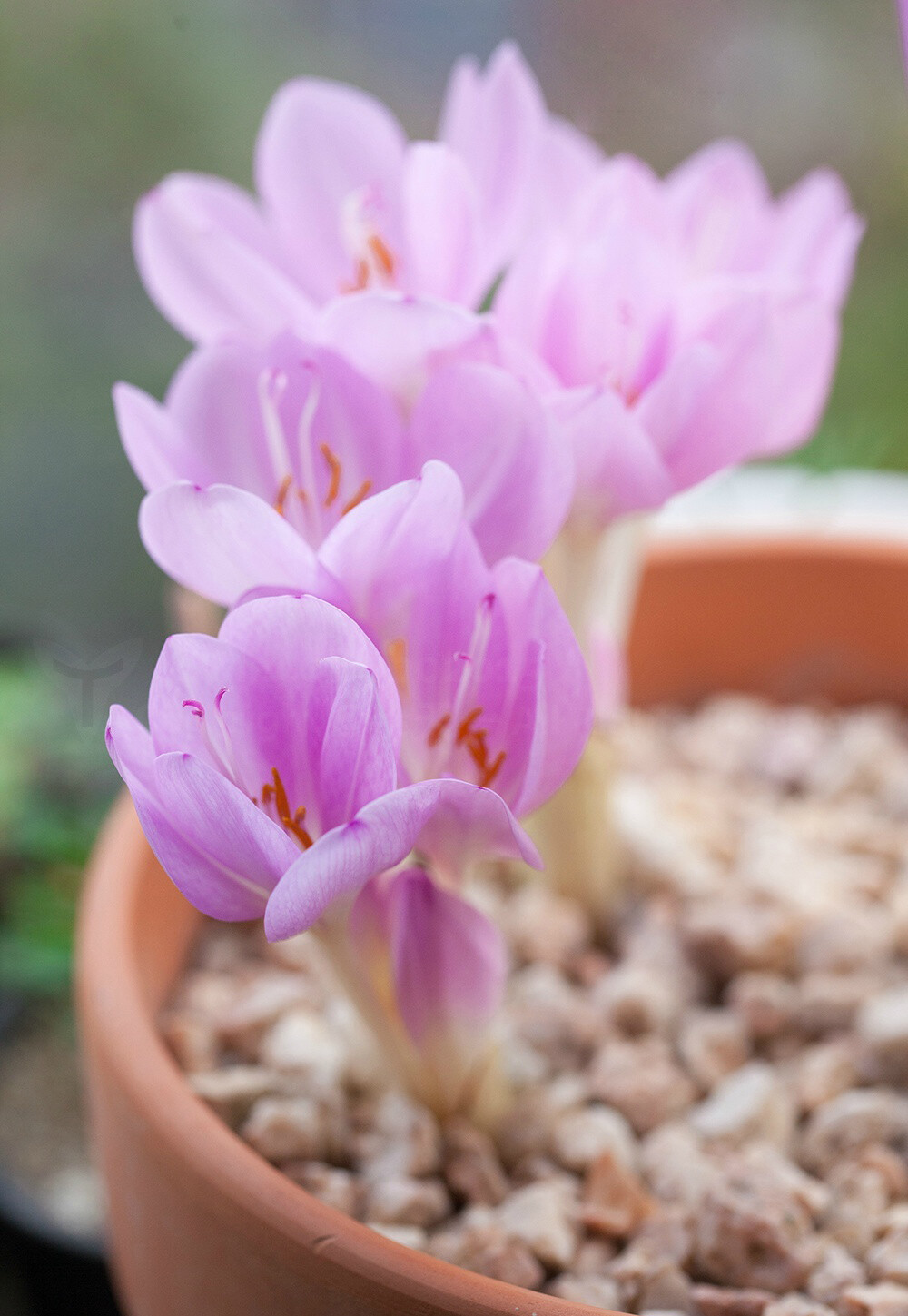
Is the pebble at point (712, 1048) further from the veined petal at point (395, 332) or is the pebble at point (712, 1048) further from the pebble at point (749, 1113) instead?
the veined petal at point (395, 332)

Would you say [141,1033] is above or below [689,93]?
below

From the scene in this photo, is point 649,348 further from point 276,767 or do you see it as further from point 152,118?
point 152,118

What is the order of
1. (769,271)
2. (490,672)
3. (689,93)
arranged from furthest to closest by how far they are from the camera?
1. (689,93)
2. (769,271)
3. (490,672)

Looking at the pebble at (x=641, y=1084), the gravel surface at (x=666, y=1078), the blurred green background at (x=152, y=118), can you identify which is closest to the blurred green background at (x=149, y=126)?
the blurred green background at (x=152, y=118)

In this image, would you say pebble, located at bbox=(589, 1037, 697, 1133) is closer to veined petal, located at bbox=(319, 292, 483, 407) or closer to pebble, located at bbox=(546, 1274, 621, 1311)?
pebble, located at bbox=(546, 1274, 621, 1311)

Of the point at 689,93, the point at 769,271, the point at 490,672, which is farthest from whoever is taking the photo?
the point at 689,93

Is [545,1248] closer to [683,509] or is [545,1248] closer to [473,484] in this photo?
[473,484]

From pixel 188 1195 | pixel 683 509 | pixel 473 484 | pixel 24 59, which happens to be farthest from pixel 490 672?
pixel 24 59
